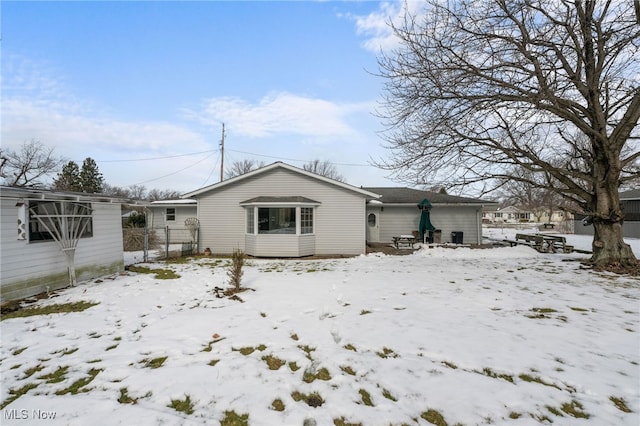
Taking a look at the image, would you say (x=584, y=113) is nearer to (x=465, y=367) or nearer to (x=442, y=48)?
(x=442, y=48)

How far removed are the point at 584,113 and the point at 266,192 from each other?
12.3 m

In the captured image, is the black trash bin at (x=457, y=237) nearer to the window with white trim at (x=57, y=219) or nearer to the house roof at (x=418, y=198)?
the house roof at (x=418, y=198)

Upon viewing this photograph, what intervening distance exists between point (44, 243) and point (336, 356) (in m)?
7.99

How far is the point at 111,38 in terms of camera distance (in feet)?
30.9

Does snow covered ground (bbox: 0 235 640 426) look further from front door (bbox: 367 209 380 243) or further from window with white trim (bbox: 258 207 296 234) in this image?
front door (bbox: 367 209 380 243)

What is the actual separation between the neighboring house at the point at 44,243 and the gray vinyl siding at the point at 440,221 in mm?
13597

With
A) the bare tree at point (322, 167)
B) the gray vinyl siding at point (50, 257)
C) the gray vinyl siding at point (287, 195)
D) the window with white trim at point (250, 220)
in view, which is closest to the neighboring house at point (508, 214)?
the bare tree at point (322, 167)

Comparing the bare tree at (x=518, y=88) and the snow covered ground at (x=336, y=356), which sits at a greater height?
the bare tree at (x=518, y=88)

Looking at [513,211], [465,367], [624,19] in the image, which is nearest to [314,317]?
[465,367]

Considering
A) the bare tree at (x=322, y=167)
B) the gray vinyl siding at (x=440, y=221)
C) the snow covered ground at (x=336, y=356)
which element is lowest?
the snow covered ground at (x=336, y=356)

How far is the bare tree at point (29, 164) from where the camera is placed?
1016 inches

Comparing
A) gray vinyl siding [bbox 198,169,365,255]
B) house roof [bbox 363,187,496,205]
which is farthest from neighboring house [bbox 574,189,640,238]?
gray vinyl siding [bbox 198,169,365,255]

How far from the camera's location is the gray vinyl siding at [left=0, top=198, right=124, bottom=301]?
20.1ft

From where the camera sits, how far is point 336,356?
3.53 meters
